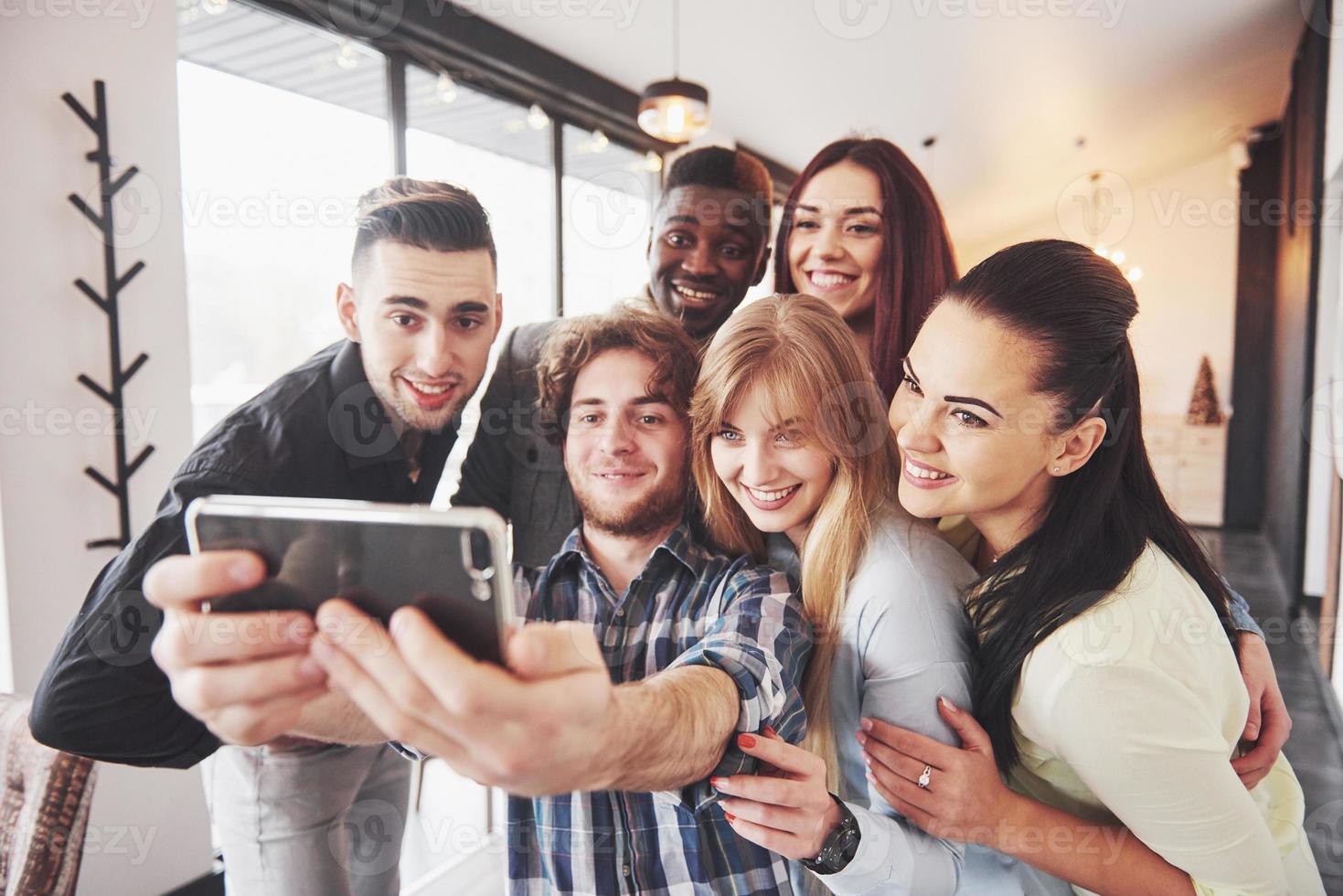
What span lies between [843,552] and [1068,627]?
0.33 m

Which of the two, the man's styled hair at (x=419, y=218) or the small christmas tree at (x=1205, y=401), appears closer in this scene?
the man's styled hair at (x=419, y=218)

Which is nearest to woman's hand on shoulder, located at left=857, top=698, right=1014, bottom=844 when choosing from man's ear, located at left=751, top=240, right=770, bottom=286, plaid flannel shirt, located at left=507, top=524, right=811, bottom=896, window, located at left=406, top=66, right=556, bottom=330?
plaid flannel shirt, located at left=507, top=524, right=811, bottom=896

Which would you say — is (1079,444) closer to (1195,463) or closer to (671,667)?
(671,667)

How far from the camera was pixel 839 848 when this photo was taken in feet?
3.51

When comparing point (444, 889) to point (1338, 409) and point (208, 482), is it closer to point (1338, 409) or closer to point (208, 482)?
point (208, 482)

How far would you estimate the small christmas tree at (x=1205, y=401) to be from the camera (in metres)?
8.76

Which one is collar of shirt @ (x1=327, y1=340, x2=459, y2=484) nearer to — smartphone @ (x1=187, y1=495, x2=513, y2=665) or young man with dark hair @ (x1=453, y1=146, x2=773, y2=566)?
young man with dark hair @ (x1=453, y1=146, x2=773, y2=566)

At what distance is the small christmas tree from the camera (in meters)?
8.76

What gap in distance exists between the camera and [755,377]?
1.28 m

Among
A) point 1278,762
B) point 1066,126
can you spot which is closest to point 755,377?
point 1278,762

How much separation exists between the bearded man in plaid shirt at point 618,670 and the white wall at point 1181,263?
829 centimetres

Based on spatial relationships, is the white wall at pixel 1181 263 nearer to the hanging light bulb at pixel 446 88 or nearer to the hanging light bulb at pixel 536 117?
the hanging light bulb at pixel 536 117

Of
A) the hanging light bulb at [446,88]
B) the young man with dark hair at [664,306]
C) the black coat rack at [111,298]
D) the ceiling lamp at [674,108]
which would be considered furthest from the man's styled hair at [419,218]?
the hanging light bulb at [446,88]

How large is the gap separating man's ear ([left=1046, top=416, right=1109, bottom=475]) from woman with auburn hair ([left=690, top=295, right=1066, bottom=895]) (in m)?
0.23
